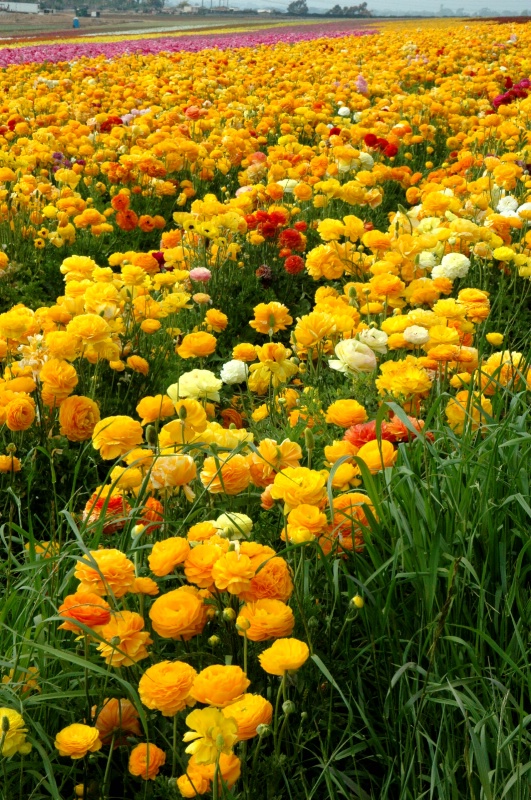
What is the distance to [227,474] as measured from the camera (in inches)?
72.3

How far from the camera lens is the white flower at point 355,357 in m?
2.46

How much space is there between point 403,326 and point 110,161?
3.79 m

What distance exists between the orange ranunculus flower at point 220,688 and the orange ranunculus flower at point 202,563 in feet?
0.83

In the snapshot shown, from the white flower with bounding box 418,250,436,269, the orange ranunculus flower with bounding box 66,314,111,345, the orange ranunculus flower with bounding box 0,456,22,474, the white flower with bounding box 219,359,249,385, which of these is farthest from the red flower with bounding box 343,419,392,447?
the white flower with bounding box 418,250,436,269

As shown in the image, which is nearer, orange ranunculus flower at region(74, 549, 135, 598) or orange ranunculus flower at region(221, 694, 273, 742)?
orange ranunculus flower at region(221, 694, 273, 742)

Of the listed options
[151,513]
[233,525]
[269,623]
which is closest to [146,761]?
[269,623]

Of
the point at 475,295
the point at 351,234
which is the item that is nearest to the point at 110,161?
the point at 351,234

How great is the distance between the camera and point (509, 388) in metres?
2.53

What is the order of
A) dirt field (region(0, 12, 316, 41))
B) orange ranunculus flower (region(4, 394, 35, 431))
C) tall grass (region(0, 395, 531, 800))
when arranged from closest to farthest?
tall grass (region(0, 395, 531, 800))
orange ranunculus flower (region(4, 394, 35, 431))
dirt field (region(0, 12, 316, 41))

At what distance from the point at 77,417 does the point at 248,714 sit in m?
1.35

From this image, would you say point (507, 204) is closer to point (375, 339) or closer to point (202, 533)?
point (375, 339)

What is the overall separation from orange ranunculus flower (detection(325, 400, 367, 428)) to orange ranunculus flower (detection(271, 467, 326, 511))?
1.61 feet

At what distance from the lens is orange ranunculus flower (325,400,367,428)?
2.16 m

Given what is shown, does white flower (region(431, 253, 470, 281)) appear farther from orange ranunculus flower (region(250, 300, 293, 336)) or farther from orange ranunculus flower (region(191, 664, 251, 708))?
orange ranunculus flower (region(191, 664, 251, 708))
